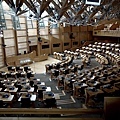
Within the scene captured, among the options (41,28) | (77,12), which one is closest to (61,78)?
(77,12)

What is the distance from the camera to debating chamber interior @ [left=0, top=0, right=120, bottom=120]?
6.15 meters

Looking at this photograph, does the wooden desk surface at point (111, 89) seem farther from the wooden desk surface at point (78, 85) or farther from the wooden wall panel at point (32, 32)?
the wooden wall panel at point (32, 32)

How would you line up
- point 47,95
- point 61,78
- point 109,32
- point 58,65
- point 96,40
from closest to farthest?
1. point 47,95
2. point 61,78
3. point 58,65
4. point 109,32
5. point 96,40

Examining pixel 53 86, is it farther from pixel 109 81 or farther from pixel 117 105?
pixel 117 105

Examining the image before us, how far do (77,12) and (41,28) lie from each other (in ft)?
51.5

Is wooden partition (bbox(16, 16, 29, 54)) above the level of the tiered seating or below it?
above

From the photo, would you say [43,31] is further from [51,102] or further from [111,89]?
[51,102]

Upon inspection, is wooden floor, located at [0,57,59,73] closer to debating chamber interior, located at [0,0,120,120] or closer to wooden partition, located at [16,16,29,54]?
debating chamber interior, located at [0,0,120,120]

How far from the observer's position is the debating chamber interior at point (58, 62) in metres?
6.15

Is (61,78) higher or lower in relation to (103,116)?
lower

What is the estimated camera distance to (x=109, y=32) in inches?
1100

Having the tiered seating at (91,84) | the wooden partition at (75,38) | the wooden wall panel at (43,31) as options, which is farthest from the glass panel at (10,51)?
the wooden partition at (75,38)

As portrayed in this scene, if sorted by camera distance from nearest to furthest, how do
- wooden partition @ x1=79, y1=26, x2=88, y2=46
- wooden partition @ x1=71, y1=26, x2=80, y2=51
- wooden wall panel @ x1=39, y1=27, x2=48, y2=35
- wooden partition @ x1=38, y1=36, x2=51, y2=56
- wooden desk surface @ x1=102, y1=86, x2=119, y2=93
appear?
wooden desk surface @ x1=102, y1=86, x2=119, y2=93
wooden partition @ x1=38, y1=36, x2=51, y2=56
wooden wall panel @ x1=39, y1=27, x2=48, y2=35
wooden partition @ x1=71, y1=26, x2=80, y2=51
wooden partition @ x1=79, y1=26, x2=88, y2=46

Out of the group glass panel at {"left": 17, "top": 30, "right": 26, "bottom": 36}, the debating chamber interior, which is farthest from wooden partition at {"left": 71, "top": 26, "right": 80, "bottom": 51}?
glass panel at {"left": 17, "top": 30, "right": 26, "bottom": 36}
